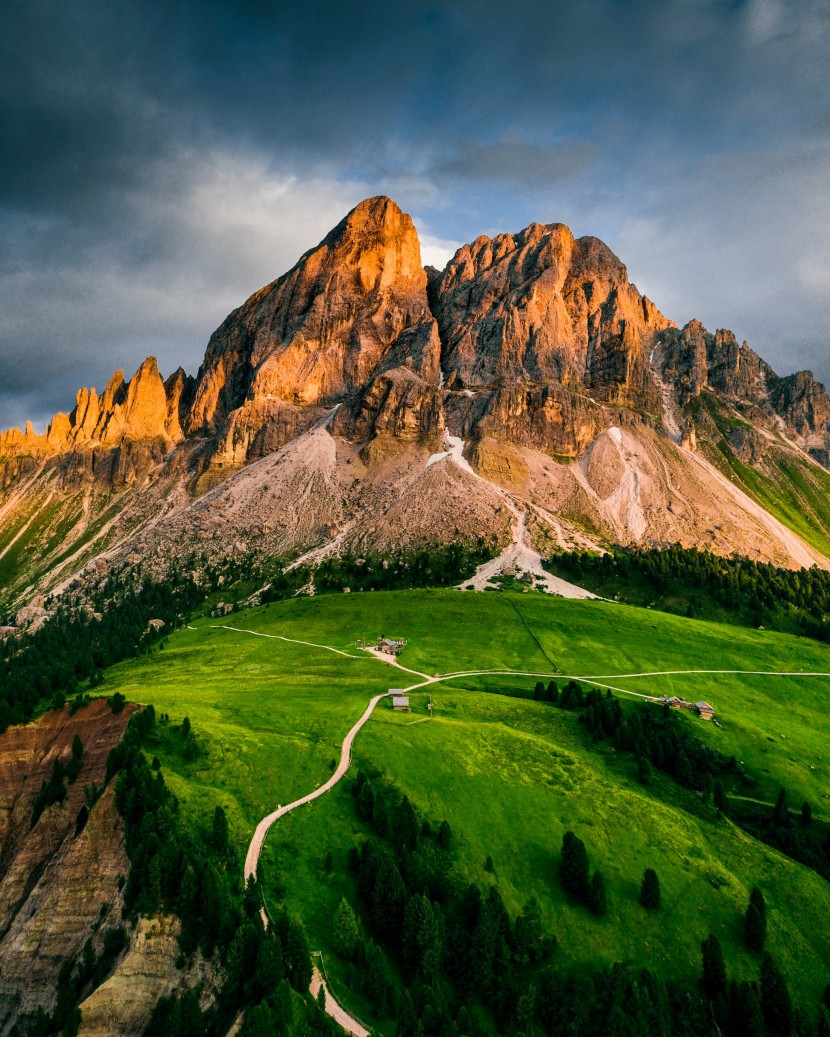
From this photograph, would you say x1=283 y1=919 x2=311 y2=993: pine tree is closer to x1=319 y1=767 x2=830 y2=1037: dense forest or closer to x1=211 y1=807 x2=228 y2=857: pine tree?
x1=319 y1=767 x2=830 y2=1037: dense forest

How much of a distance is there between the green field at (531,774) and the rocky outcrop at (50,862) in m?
6.54

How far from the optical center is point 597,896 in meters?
48.4

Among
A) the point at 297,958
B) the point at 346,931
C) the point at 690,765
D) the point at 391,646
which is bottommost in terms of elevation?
the point at 346,931

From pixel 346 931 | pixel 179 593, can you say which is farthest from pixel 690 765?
pixel 179 593

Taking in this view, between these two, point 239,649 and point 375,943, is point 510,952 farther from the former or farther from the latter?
point 239,649

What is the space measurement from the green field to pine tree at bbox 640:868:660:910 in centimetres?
94

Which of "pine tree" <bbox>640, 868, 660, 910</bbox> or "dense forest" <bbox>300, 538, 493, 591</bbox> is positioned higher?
"dense forest" <bbox>300, 538, 493, 591</bbox>

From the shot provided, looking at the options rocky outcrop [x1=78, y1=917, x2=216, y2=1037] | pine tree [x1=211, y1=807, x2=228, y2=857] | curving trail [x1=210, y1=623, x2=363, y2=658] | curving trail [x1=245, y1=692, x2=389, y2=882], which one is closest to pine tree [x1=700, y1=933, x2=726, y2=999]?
curving trail [x1=245, y1=692, x2=389, y2=882]

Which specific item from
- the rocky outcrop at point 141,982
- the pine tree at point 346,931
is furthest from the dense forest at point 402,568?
the rocky outcrop at point 141,982

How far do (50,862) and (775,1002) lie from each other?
55800mm

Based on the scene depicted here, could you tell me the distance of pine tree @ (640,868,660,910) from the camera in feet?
162

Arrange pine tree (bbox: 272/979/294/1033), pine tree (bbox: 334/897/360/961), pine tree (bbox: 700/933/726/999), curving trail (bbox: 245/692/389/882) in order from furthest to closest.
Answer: curving trail (bbox: 245/692/389/882) < pine tree (bbox: 700/933/726/999) < pine tree (bbox: 334/897/360/961) < pine tree (bbox: 272/979/294/1033)

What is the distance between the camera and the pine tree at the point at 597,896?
4812cm

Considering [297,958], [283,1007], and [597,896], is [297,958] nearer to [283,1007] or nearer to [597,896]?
[283,1007]
